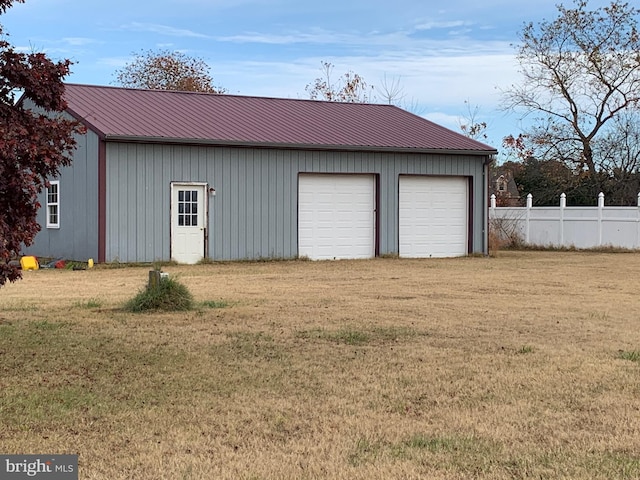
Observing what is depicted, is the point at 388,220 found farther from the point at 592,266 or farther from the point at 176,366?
the point at 176,366

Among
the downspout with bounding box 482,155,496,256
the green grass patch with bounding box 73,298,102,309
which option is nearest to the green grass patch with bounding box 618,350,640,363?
the green grass patch with bounding box 73,298,102,309

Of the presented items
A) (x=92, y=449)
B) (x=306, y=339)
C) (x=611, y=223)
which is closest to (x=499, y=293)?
(x=306, y=339)

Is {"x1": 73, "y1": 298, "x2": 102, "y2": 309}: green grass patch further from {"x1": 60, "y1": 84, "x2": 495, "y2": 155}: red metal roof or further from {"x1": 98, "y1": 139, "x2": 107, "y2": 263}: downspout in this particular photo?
{"x1": 60, "y1": 84, "x2": 495, "y2": 155}: red metal roof

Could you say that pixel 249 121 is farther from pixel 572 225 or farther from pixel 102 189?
pixel 572 225

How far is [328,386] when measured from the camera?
7.21 metres

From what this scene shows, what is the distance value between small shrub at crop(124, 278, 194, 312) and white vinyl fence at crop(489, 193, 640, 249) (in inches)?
763

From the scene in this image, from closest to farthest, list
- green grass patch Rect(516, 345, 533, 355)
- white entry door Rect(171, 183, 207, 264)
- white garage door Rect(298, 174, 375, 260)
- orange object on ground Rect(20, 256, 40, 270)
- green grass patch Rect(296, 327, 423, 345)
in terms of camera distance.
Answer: green grass patch Rect(516, 345, 533, 355) → green grass patch Rect(296, 327, 423, 345) → orange object on ground Rect(20, 256, 40, 270) → white entry door Rect(171, 183, 207, 264) → white garage door Rect(298, 174, 375, 260)

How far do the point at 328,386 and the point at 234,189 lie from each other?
1449 cm

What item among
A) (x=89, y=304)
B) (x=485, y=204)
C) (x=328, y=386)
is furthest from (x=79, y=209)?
(x=328, y=386)

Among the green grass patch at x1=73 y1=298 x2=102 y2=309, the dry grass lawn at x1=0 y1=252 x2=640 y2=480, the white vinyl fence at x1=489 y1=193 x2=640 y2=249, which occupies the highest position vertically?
the white vinyl fence at x1=489 y1=193 x2=640 y2=249

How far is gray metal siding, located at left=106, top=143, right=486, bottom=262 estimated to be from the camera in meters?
20.0

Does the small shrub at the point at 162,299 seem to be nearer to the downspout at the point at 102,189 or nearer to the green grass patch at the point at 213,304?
the green grass patch at the point at 213,304

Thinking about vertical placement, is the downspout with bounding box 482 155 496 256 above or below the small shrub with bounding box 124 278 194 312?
above

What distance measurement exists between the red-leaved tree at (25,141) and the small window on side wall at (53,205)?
1460cm
